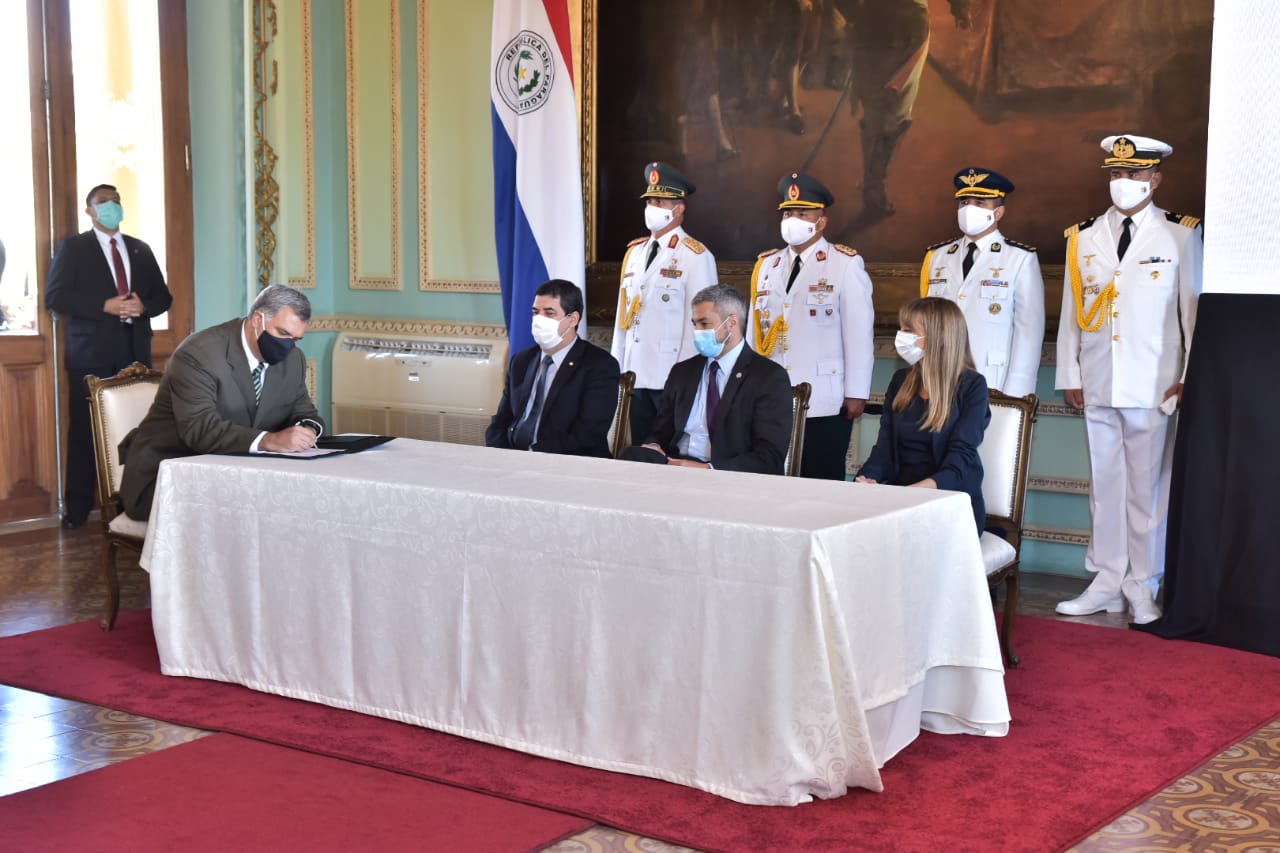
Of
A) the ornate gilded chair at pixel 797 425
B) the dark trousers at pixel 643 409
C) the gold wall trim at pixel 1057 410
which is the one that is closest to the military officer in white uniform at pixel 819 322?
the dark trousers at pixel 643 409

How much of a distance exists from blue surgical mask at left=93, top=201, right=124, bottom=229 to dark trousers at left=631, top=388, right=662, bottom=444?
2.66 meters

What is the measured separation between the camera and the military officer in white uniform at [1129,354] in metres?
5.00

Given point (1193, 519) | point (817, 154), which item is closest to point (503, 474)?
point (1193, 519)

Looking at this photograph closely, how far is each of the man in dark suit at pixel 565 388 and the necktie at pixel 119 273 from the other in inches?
107

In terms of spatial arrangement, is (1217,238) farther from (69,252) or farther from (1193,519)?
(69,252)

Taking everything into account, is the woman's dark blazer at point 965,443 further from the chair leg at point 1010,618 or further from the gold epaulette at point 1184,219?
the gold epaulette at point 1184,219

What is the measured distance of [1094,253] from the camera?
518 centimetres

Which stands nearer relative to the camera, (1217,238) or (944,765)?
(944,765)

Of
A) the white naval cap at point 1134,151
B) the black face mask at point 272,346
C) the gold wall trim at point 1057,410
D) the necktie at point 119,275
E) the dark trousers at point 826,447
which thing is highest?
the white naval cap at point 1134,151

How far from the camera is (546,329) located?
4801 mm

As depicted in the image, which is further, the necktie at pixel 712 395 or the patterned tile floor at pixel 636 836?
the necktie at pixel 712 395

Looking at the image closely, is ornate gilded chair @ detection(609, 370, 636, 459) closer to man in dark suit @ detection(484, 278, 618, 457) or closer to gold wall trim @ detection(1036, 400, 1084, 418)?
man in dark suit @ detection(484, 278, 618, 457)

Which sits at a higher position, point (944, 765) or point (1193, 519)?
point (1193, 519)

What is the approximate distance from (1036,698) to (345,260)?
4.93 m
